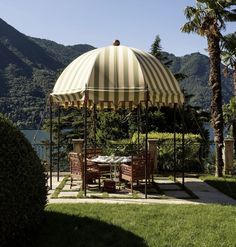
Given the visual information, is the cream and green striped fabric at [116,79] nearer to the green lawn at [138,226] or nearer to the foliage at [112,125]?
the green lawn at [138,226]

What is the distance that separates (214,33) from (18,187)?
512 inches

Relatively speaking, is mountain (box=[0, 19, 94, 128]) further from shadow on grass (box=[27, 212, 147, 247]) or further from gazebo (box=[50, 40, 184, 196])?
shadow on grass (box=[27, 212, 147, 247])

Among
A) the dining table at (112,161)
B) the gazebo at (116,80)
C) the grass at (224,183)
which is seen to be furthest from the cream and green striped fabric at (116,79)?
the grass at (224,183)

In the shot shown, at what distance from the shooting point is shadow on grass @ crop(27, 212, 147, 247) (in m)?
7.70

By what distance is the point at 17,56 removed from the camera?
15512 centimetres

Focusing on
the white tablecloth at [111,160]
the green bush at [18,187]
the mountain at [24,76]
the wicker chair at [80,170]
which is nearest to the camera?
the green bush at [18,187]

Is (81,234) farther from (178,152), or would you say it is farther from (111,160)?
(178,152)

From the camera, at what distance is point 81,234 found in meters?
8.03

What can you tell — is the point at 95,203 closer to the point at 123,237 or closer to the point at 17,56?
the point at 123,237

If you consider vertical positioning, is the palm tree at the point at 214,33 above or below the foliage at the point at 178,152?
above

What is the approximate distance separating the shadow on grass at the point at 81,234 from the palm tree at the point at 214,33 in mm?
8973

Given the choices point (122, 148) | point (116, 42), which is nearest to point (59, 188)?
point (122, 148)

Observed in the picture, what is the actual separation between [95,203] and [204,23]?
35.6 feet

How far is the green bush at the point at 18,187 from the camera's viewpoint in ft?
21.8
